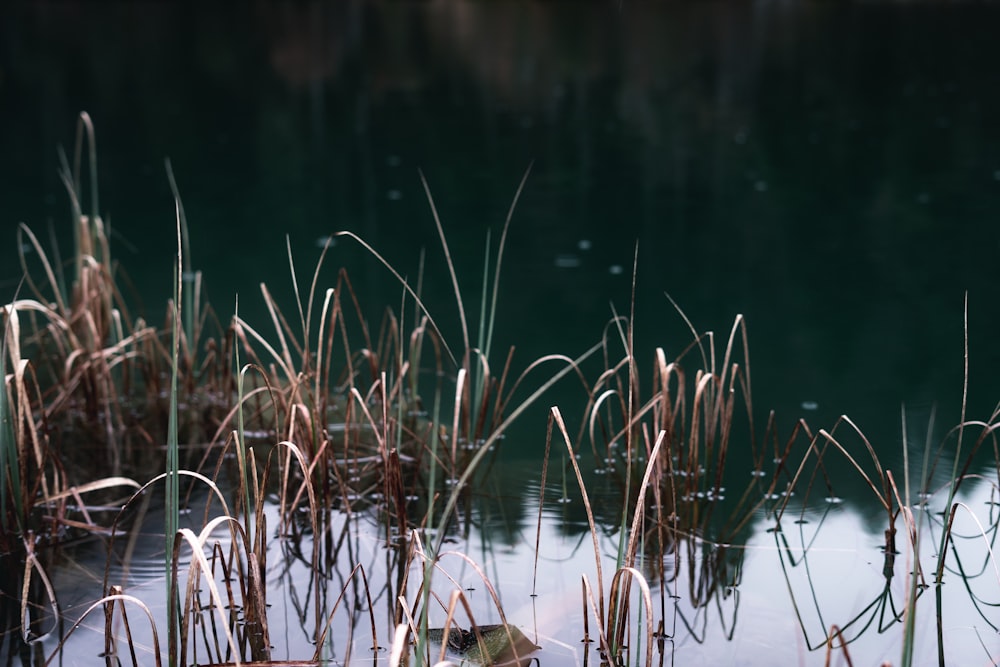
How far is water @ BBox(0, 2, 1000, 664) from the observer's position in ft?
16.6

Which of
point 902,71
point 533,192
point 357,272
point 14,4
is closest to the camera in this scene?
point 357,272

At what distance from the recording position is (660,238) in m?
7.25

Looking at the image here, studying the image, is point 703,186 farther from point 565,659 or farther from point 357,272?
point 565,659

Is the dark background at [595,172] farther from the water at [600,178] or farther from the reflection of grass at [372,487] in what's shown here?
the reflection of grass at [372,487]

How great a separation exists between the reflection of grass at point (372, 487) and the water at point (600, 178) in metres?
0.19

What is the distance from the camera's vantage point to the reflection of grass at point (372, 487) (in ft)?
7.19

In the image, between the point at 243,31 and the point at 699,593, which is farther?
the point at 243,31

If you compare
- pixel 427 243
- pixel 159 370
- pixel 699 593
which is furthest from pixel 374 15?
pixel 699 593

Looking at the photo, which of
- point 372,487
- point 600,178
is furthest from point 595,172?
point 372,487

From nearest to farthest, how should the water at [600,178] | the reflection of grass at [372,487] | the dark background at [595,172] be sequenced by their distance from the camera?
the reflection of grass at [372,487] → the water at [600,178] → the dark background at [595,172]

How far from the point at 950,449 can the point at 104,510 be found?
277 centimetres

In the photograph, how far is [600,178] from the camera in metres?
9.16

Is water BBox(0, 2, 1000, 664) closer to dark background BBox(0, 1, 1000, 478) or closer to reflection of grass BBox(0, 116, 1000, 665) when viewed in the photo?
dark background BBox(0, 1, 1000, 478)

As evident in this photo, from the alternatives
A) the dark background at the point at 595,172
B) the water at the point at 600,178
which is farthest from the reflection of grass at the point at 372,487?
the dark background at the point at 595,172
